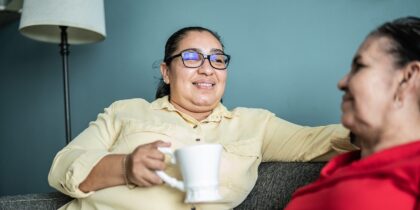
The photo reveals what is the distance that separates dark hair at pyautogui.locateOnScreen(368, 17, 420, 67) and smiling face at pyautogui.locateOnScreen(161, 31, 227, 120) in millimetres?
702

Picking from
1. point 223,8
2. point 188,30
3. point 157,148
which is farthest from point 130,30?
point 157,148

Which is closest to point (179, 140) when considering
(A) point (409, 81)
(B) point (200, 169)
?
(B) point (200, 169)

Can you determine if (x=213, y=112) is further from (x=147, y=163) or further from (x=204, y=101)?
(x=147, y=163)

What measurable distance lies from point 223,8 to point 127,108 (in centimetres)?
76

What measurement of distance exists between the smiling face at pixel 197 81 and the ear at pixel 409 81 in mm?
755

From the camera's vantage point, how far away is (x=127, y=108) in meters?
1.59

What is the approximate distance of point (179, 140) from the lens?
4.74 feet

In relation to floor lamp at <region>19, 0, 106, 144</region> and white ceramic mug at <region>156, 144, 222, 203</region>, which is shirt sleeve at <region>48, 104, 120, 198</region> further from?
floor lamp at <region>19, 0, 106, 144</region>

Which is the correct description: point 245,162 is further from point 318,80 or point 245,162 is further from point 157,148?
point 318,80

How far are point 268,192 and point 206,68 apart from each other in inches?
18.1

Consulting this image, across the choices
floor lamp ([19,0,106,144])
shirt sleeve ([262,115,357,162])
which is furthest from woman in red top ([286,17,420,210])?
floor lamp ([19,0,106,144])

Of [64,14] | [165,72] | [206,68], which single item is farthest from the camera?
[64,14]

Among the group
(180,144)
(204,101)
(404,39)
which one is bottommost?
(180,144)

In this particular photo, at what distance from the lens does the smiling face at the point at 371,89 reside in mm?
926
